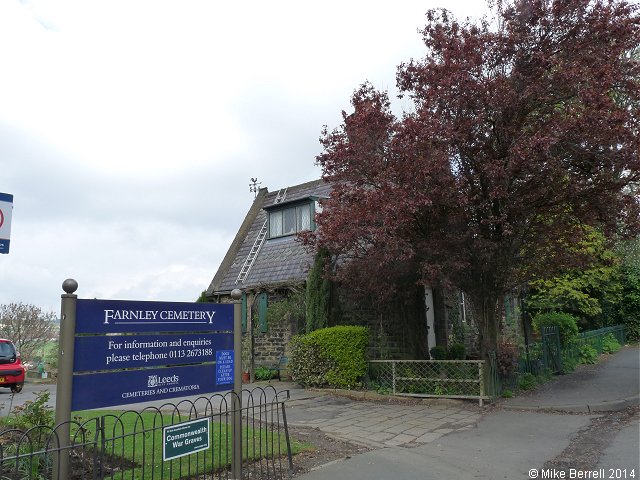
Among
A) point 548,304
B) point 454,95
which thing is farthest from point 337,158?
point 548,304

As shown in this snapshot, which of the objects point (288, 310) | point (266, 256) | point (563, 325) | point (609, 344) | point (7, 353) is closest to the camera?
point (288, 310)

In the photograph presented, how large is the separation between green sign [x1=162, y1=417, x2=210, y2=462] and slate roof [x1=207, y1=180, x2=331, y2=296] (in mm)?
9981

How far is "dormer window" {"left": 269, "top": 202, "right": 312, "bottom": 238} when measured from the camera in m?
18.0

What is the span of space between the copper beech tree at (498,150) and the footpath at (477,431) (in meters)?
2.19

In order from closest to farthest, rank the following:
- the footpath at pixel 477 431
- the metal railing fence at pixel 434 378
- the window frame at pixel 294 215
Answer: the footpath at pixel 477 431 < the metal railing fence at pixel 434 378 < the window frame at pixel 294 215

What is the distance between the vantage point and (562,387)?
12305 millimetres

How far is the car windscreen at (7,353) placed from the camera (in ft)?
54.8

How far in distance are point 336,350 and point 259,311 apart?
4.80 meters

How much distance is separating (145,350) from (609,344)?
22.0 metres

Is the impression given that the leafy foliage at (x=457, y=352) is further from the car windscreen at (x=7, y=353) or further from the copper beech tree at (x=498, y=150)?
the car windscreen at (x=7, y=353)

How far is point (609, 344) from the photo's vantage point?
70.6 ft

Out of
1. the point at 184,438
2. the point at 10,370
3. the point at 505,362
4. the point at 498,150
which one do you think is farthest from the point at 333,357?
the point at 10,370

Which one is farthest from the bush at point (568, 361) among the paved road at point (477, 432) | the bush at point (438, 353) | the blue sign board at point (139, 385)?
the blue sign board at point (139, 385)

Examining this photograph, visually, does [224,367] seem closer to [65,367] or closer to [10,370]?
[65,367]
